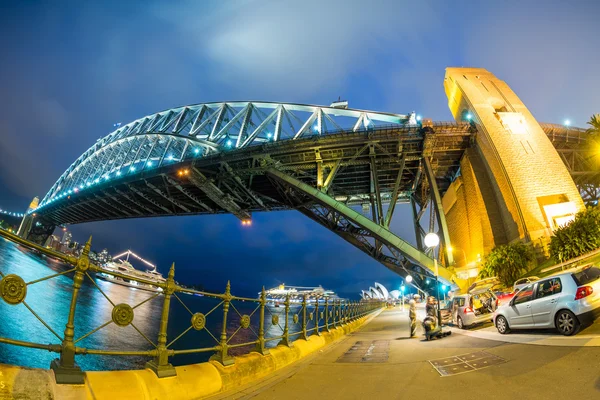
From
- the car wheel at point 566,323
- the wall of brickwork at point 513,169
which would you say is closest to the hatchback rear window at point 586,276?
the car wheel at point 566,323

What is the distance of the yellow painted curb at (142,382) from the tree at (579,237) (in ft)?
51.4

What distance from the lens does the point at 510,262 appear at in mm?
16125

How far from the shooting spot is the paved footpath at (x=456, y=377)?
386 cm

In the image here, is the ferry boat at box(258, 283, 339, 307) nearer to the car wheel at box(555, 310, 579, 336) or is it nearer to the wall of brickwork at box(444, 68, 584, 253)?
the car wheel at box(555, 310, 579, 336)

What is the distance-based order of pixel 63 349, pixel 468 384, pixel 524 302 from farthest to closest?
pixel 524 302, pixel 468 384, pixel 63 349

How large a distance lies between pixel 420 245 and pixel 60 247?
132 m

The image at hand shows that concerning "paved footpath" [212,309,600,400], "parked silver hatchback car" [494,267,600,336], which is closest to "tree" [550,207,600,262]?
"parked silver hatchback car" [494,267,600,336]

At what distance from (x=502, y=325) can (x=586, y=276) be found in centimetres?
328

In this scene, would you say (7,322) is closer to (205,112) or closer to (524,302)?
(524,302)

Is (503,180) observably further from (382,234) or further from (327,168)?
(327,168)

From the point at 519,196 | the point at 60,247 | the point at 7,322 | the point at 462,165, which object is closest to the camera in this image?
the point at 7,322

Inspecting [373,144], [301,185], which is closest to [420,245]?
[373,144]

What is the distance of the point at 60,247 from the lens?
107 meters

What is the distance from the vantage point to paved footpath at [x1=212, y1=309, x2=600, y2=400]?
152 inches
